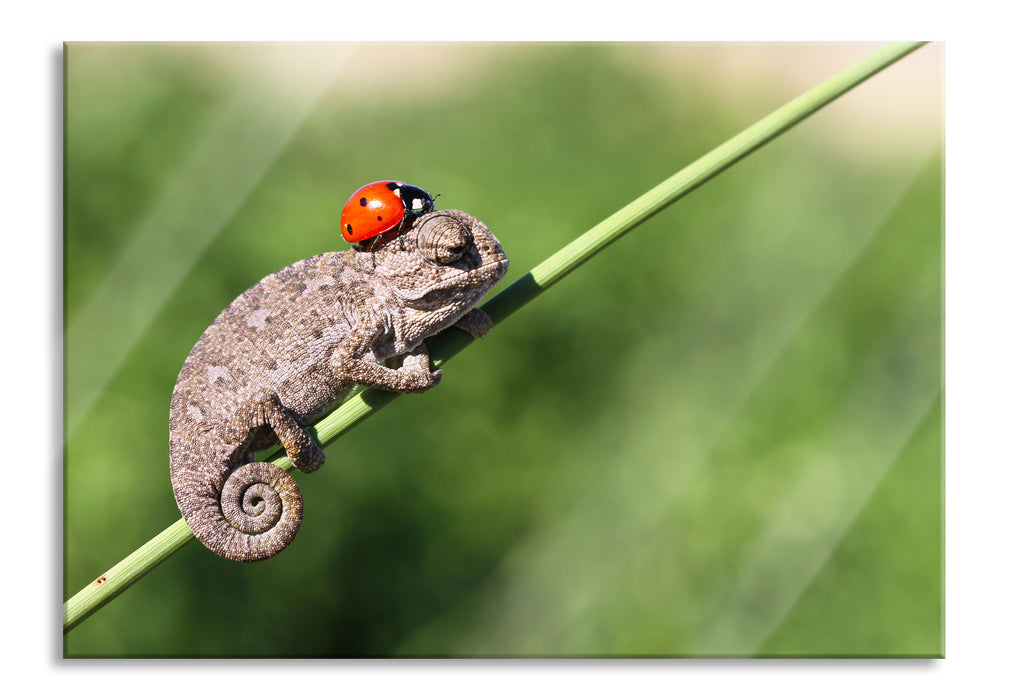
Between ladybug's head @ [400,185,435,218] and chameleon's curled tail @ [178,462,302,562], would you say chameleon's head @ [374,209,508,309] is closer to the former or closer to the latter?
ladybug's head @ [400,185,435,218]

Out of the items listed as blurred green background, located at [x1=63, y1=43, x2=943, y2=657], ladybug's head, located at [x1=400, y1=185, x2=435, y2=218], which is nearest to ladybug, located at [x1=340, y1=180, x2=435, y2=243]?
ladybug's head, located at [x1=400, y1=185, x2=435, y2=218]

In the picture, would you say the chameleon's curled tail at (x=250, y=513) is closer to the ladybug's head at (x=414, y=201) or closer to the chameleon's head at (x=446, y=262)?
the chameleon's head at (x=446, y=262)

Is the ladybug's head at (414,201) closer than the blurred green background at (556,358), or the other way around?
the ladybug's head at (414,201)

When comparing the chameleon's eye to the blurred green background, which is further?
the blurred green background

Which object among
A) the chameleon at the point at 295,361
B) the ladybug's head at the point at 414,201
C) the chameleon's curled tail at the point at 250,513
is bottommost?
the chameleon's curled tail at the point at 250,513

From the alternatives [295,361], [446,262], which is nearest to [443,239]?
[446,262]

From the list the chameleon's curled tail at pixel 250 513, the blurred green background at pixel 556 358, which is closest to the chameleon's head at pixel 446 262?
the chameleon's curled tail at pixel 250 513
